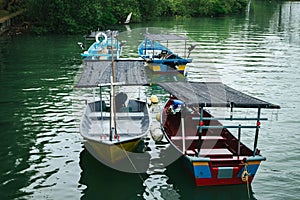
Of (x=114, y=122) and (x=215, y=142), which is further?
(x=215, y=142)

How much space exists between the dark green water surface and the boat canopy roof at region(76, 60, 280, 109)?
216 centimetres

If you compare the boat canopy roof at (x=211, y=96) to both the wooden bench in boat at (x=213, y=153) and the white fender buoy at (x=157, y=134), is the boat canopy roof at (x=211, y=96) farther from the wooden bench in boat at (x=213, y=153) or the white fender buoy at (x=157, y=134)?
the white fender buoy at (x=157, y=134)

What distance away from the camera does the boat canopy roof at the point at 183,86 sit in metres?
10.1

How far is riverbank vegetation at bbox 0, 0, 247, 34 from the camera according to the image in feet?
124

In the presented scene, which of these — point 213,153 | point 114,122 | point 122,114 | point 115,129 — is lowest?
point 213,153

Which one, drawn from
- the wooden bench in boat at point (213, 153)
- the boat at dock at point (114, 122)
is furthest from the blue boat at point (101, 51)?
the wooden bench in boat at point (213, 153)

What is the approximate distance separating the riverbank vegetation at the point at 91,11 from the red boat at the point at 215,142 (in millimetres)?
27280

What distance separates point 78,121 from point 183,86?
5227mm

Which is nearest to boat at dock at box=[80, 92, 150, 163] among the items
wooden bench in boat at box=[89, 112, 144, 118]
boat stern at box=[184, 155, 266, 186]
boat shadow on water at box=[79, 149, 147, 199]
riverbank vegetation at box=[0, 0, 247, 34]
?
wooden bench in boat at box=[89, 112, 144, 118]

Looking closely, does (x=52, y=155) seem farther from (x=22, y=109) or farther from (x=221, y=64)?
(x=221, y=64)

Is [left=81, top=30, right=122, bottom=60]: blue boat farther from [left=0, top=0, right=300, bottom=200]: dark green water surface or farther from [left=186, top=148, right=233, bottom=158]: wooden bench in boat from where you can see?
[left=186, top=148, right=233, bottom=158]: wooden bench in boat

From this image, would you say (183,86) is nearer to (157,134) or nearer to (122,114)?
(157,134)

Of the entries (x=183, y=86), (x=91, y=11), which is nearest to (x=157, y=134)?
(x=183, y=86)

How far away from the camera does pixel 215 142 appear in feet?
39.2
